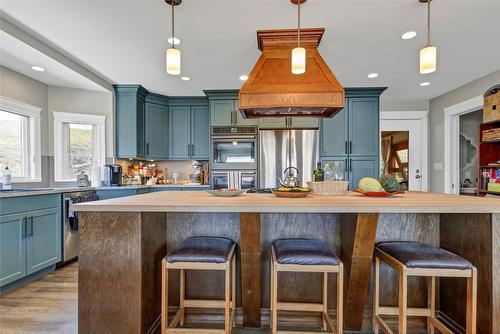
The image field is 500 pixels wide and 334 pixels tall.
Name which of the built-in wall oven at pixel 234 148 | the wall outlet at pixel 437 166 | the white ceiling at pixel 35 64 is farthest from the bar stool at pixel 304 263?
the wall outlet at pixel 437 166

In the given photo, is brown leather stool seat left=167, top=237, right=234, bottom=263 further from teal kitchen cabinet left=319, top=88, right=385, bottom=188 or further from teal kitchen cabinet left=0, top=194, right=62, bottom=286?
teal kitchen cabinet left=319, top=88, right=385, bottom=188

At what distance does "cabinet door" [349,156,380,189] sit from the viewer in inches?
164

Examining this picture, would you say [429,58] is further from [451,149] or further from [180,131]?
[180,131]

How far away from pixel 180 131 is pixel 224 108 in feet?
3.06

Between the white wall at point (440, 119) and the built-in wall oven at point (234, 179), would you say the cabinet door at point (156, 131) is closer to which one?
the built-in wall oven at point (234, 179)

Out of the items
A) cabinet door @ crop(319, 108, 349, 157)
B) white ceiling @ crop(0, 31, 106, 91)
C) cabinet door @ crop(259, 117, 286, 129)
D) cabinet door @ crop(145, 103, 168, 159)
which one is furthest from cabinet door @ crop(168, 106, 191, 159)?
cabinet door @ crop(319, 108, 349, 157)

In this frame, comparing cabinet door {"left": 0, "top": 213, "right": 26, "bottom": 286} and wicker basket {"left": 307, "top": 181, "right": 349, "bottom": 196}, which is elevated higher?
wicker basket {"left": 307, "top": 181, "right": 349, "bottom": 196}

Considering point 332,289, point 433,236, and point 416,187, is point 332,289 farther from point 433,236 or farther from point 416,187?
point 416,187

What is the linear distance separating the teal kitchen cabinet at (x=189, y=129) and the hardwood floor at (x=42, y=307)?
248 cm

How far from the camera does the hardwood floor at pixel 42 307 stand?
6.06ft

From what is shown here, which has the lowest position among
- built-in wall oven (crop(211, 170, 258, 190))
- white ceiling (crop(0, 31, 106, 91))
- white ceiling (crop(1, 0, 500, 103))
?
built-in wall oven (crop(211, 170, 258, 190))

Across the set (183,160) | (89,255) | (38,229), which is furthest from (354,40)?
(38,229)

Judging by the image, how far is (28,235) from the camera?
2539 mm

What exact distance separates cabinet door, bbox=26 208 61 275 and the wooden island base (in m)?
1.62
